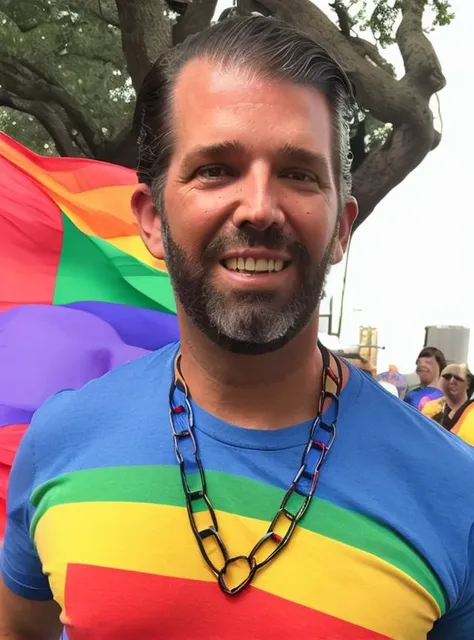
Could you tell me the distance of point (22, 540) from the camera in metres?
1.34

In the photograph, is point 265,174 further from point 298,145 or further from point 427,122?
point 427,122

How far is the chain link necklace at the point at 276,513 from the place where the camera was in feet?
3.48

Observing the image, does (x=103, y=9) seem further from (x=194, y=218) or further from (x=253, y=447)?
(x=253, y=447)

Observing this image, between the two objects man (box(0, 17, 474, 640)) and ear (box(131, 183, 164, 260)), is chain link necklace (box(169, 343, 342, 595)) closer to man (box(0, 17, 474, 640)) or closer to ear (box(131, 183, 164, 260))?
man (box(0, 17, 474, 640))

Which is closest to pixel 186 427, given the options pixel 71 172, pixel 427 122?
pixel 71 172

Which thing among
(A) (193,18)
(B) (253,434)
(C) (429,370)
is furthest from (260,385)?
(A) (193,18)

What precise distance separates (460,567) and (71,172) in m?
2.23

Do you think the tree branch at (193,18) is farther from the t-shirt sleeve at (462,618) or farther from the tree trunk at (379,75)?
the t-shirt sleeve at (462,618)

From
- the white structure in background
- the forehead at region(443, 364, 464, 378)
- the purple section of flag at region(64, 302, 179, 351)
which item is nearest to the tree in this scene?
the forehead at region(443, 364, 464, 378)

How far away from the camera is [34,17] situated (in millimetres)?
9328

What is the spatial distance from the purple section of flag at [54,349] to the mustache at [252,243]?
1081 mm

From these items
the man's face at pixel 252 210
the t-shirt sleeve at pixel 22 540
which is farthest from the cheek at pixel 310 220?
the t-shirt sleeve at pixel 22 540

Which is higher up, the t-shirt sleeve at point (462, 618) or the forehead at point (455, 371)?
the t-shirt sleeve at point (462, 618)

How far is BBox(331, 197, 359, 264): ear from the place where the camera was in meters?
1.25
